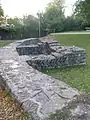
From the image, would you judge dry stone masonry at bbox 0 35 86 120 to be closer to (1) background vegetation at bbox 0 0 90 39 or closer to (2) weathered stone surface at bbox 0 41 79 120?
(2) weathered stone surface at bbox 0 41 79 120

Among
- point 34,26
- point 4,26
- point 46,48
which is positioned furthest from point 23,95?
point 34,26

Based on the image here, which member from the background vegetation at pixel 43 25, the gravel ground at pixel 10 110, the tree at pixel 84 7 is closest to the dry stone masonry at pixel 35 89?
the gravel ground at pixel 10 110

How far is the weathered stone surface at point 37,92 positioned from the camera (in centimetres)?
430

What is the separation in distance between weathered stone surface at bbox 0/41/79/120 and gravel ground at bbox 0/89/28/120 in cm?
13

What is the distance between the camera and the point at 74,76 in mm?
8930

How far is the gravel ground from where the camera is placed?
15.0 feet

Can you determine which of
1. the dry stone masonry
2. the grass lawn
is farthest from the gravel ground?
the grass lawn

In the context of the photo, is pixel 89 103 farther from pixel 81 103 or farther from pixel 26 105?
pixel 26 105

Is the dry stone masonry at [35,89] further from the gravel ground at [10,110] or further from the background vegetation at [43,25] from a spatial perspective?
the background vegetation at [43,25]

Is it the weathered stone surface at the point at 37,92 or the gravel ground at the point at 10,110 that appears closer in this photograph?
the weathered stone surface at the point at 37,92

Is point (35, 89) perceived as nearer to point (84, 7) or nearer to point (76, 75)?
point (76, 75)

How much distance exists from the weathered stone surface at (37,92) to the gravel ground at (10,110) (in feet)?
0.42

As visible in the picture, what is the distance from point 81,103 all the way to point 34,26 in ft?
100

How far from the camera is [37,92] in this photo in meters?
5.01
